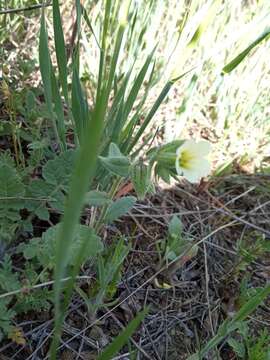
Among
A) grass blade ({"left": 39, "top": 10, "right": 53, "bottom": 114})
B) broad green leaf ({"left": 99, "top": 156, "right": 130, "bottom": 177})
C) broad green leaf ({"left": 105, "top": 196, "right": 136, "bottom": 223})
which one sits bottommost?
broad green leaf ({"left": 105, "top": 196, "right": 136, "bottom": 223})

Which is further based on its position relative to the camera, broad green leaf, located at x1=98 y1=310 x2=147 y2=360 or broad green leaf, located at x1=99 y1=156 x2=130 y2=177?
broad green leaf, located at x1=99 y1=156 x2=130 y2=177

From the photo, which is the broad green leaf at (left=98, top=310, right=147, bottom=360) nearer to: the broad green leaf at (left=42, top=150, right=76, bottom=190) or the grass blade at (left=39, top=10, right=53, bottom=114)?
the broad green leaf at (left=42, top=150, right=76, bottom=190)

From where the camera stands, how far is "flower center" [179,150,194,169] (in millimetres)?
949

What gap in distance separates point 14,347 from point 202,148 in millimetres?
566

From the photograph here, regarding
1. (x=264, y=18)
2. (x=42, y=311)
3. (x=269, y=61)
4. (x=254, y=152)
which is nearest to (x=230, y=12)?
(x=269, y=61)

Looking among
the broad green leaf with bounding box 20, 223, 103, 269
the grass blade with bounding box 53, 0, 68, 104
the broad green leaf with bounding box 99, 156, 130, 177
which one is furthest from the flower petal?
the grass blade with bounding box 53, 0, 68, 104

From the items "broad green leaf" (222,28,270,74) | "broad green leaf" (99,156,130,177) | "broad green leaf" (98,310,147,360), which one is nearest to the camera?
"broad green leaf" (98,310,147,360)

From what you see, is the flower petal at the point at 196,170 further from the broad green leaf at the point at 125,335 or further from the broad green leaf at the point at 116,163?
the broad green leaf at the point at 125,335

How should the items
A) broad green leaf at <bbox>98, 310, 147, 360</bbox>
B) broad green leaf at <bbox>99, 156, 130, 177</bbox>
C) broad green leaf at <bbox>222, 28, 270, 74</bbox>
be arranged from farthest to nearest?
1. broad green leaf at <bbox>222, 28, 270, 74</bbox>
2. broad green leaf at <bbox>99, 156, 130, 177</bbox>
3. broad green leaf at <bbox>98, 310, 147, 360</bbox>

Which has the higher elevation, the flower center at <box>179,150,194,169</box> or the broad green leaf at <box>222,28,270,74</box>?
the broad green leaf at <box>222,28,270,74</box>

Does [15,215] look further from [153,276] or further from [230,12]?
[230,12]

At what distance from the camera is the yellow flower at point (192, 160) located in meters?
0.93

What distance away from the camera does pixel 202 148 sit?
96 cm

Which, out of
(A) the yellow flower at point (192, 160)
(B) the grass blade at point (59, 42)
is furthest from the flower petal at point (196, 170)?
(B) the grass blade at point (59, 42)
